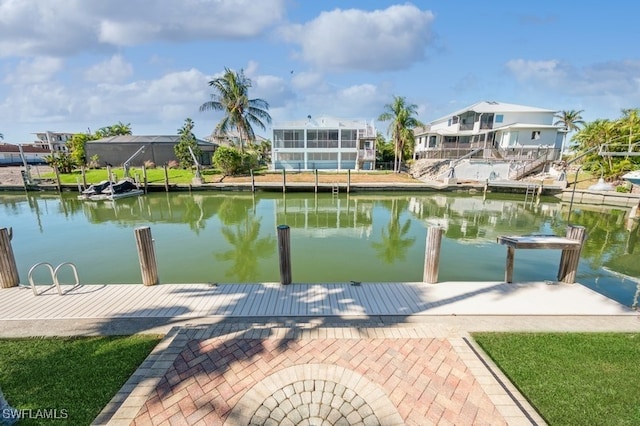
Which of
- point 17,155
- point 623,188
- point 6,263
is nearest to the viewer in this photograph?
point 6,263

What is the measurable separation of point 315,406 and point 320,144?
109 ft

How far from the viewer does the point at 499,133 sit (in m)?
33.2

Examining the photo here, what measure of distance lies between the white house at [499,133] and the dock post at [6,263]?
32.5 m

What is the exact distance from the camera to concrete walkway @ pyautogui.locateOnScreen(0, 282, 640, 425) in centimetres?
292

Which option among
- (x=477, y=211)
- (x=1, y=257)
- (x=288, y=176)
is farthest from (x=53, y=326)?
(x=288, y=176)

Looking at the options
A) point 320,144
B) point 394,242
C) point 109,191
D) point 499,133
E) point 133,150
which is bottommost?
point 394,242

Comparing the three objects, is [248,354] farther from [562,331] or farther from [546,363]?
[562,331]

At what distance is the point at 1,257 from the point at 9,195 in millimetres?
27991

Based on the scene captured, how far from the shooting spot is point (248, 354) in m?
3.69

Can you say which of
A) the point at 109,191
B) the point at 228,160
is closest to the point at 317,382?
the point at 109,191

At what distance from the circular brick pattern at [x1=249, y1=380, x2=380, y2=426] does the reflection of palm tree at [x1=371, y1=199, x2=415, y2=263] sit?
646cm

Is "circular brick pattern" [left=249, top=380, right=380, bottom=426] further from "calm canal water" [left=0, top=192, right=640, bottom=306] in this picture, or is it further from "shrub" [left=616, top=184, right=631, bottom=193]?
"shrub" [left=616, top=184, right=631, bottom=193]

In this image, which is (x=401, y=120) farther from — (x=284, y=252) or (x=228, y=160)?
(x=284, y=252)

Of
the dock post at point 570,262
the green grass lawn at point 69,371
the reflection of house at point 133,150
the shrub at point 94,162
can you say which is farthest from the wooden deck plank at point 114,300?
the shrub at point 94,162
